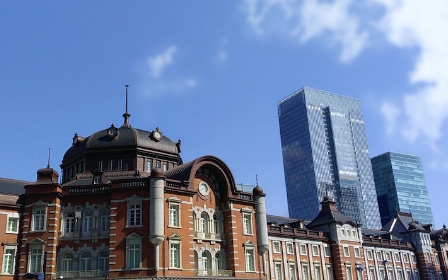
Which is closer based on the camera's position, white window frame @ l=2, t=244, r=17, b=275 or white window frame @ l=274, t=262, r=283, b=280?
white window frame @ l=2, t=244, r=17, b=275

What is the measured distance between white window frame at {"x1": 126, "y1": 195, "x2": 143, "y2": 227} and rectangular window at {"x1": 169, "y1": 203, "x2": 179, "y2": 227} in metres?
2.90

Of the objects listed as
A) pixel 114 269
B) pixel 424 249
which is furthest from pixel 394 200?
pixel 114 269

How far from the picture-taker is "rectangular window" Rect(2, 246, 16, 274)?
1722 inches

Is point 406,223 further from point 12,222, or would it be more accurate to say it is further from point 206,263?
point 12,222

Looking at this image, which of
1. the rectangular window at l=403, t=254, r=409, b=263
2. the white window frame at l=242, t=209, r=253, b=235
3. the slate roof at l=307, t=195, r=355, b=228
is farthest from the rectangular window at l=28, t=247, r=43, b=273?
the rectangular window at l=403, t=254, r=409, b=263

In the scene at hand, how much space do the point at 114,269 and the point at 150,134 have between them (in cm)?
1891

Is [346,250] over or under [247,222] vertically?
under

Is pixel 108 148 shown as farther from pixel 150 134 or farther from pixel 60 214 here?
pixel 60 214

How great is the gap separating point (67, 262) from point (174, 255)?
32.6 feet

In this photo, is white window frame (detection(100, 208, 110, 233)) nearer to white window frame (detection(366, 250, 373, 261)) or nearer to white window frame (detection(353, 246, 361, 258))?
white window frame (detection(353, 246, 361, 258))

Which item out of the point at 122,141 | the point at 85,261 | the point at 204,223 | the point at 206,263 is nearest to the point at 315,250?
the point at 204,223

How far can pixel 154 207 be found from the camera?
4484 cm

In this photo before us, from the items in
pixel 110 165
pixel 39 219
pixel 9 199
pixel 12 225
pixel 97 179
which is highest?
pixel 110 165

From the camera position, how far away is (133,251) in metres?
44.2
